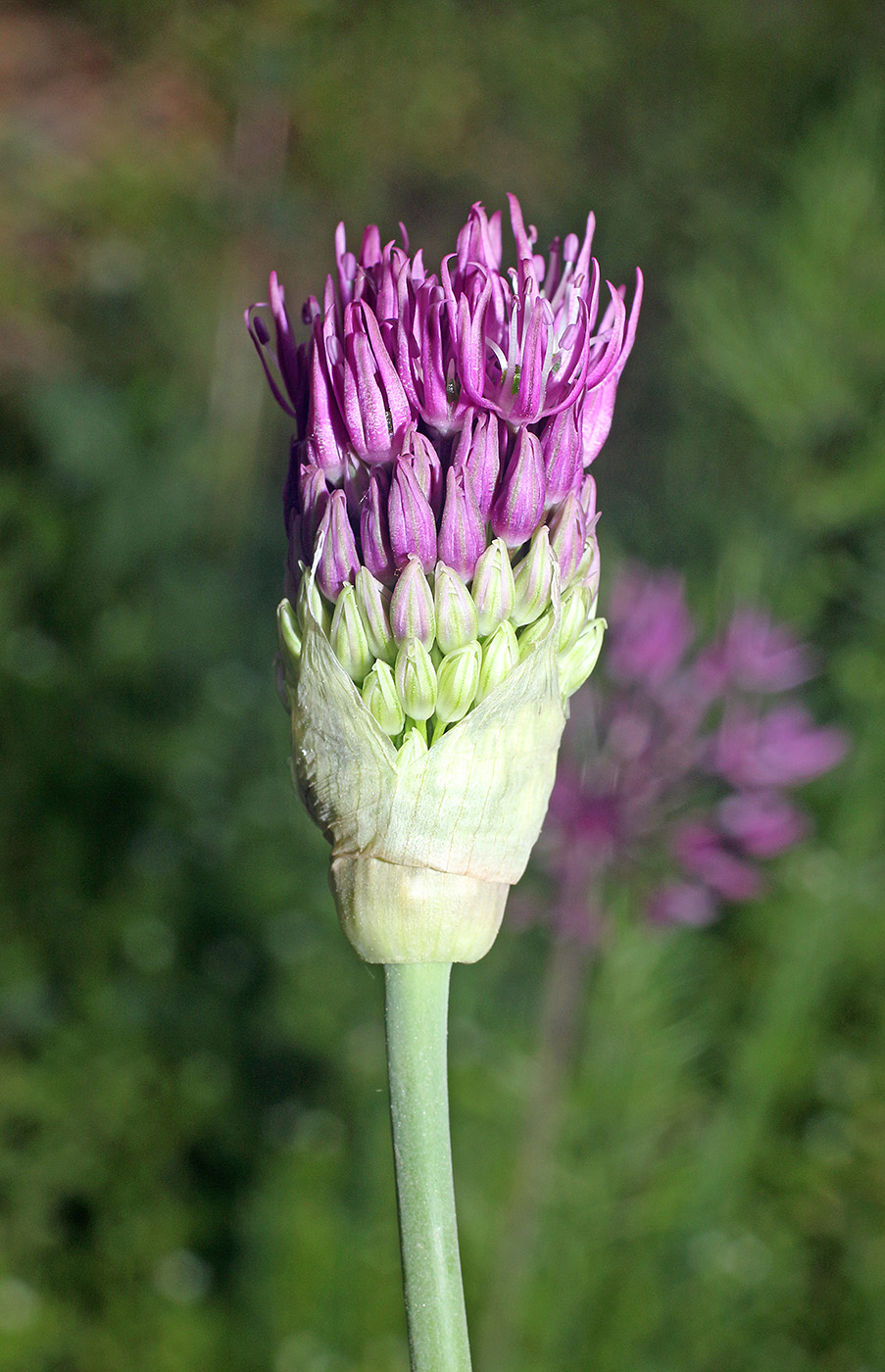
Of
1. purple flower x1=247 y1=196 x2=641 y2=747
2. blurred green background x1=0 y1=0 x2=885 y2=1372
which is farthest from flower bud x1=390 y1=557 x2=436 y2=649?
blurred green background x1=0 y1=0 x2=885 y2=1372

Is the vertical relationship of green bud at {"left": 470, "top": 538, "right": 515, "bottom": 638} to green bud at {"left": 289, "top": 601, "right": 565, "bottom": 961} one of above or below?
above

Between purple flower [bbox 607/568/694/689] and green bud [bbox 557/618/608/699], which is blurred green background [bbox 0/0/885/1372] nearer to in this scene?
purple flower [bbox 607/568/694/689]

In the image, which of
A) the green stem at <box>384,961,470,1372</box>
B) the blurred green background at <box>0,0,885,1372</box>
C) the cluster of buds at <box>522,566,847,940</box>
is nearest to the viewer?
the green stem at <box>384,961,470,1372</box>

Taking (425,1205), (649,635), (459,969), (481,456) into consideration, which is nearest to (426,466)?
(481,456)

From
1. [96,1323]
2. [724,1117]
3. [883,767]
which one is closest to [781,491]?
[883,767]

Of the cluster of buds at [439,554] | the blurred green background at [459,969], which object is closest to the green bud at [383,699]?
the cluster of buds at [439,554]

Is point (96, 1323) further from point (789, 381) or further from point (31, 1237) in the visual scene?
point (789, 381)

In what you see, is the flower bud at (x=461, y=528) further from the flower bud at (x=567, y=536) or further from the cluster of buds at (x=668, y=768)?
the cluster of buds at (x=668, y=768)
